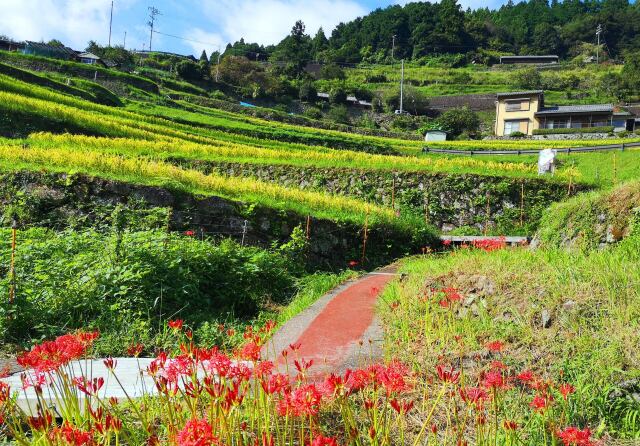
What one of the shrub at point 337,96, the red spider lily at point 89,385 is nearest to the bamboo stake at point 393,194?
the red spider lily at point 89,385

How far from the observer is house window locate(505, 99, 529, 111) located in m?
50.0

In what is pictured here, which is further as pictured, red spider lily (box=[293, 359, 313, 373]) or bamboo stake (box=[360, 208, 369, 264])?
bamboo stake (box=[360, 208, 369, 264])

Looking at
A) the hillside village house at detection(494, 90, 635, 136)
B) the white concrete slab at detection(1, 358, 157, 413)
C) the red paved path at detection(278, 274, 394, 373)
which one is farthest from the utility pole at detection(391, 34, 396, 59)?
the white concrete slab at detection(1, 358, 157, 413)

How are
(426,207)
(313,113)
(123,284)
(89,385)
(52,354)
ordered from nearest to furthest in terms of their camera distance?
(89,385) < (52,354) < (123,284) < (426,207) < (313,113)

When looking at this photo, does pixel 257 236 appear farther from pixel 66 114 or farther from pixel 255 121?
A: pixel 255 121

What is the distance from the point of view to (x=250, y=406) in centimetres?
273

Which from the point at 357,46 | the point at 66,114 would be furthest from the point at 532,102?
the point at 357,46

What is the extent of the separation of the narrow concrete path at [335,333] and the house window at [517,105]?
48.1 m

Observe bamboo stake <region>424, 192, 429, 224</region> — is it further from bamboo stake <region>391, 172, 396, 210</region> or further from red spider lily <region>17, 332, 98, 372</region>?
red spider lily <region>17, 332, 98, 372</region>

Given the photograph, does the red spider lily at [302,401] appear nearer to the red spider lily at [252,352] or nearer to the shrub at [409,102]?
the red spider lily at [252,352]

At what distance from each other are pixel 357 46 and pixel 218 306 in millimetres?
115732

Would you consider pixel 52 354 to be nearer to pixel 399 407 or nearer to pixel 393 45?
pixel 399 407

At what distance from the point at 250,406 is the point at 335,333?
2.98m

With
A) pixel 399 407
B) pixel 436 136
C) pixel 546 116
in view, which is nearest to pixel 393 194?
pixel 399 407
